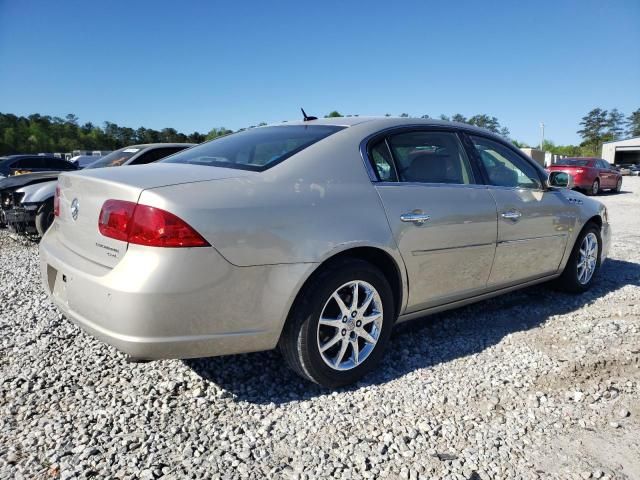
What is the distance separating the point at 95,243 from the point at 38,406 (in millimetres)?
926

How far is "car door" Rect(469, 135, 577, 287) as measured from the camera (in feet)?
11.5

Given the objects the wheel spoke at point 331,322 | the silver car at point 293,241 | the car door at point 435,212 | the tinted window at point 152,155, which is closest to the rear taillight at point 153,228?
the silver car at point 293,241

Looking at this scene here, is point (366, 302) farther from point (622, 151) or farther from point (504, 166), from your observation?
point (622, 151)

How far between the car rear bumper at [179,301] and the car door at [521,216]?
5.97 feet

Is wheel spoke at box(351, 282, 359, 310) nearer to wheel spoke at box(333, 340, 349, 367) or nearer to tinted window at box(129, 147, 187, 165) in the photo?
wheel spoke at box(333, 340, 349, 367)

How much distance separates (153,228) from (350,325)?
4.00ft

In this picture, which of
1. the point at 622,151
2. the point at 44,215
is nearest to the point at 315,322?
the point at 44,215

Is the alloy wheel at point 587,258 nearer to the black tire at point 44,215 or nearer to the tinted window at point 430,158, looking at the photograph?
the tinted window at point 430,158

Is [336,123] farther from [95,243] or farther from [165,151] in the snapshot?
[165,151]

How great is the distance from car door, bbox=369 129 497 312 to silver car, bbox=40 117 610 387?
0.01 meters

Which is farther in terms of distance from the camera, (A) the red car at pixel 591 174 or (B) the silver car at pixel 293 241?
(A) the red car at pixel 591 174

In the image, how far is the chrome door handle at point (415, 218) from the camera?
2826 mm

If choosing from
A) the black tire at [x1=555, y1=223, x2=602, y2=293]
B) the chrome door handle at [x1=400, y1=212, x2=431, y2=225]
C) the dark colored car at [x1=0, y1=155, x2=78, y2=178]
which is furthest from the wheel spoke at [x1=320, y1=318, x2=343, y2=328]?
the dark colored car at [x1=0, y1=155, x2=78, y2=178]

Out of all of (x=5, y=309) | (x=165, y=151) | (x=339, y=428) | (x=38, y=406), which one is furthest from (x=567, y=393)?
(x=165, y=151)
